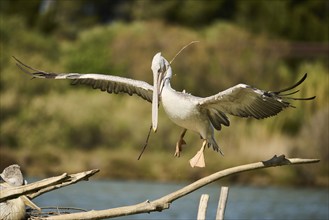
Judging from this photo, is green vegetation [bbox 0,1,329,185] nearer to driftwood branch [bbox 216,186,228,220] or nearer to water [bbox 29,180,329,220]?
water [bbox 29,180,329,220]

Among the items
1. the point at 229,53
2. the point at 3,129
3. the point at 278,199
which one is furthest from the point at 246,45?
the point at 278,199

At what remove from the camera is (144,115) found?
29734 mm

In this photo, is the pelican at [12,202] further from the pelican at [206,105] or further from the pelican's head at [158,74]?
the pelican's head at [158,74]

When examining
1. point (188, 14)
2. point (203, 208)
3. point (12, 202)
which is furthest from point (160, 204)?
point (188, 14)

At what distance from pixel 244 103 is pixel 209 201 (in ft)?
43.7

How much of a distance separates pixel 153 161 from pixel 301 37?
1872 cm

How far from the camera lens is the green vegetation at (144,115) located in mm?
25625

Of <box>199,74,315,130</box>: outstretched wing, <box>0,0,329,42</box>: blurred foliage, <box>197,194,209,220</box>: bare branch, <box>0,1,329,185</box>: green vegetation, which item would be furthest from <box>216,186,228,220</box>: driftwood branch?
<box>0,0,329,42</box>: blurred foliage

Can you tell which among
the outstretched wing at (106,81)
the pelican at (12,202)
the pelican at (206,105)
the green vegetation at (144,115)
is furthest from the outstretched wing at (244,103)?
the green vegetation at (144,115)

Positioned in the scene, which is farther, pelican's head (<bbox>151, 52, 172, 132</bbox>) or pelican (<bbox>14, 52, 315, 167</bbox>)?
pelican's head (<bbox>151, 52, 172, 132</bbox>)

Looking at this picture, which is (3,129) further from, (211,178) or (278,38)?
(211,178)

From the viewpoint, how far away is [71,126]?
2973 centimetres

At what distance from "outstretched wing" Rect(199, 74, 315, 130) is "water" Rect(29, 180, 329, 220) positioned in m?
9.22

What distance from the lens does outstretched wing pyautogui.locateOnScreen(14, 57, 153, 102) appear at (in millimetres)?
9523
